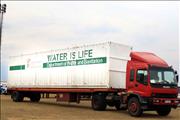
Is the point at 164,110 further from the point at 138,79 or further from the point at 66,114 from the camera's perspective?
the point at 66,114

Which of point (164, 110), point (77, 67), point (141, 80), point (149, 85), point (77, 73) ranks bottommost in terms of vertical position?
point (164, 110)

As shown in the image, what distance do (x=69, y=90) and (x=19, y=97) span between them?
26.3ft

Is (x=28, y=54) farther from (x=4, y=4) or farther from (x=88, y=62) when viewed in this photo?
(x=88, y=62)

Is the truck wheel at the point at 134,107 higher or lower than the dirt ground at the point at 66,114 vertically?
higher

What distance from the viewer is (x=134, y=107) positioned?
63.4 ft

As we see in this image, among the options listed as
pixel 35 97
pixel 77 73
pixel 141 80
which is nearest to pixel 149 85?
pixel 141 80

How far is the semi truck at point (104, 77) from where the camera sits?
18.9 meters

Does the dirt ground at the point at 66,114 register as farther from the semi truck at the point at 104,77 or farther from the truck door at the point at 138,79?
the truck door at the point at 138,79

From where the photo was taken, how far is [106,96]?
22.1 metres

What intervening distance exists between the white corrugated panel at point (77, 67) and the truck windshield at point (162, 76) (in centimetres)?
339

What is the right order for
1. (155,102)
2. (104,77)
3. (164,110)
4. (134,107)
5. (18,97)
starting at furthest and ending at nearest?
(18,97), (104,77), (164,110), (134,107), (155,102)

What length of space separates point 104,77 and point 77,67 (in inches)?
114

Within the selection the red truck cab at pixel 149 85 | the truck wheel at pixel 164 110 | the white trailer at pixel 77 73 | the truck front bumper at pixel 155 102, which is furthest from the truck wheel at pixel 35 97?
the truck front bumper at pixel 155 102

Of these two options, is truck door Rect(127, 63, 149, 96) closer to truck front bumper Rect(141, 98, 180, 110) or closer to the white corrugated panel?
truck front bumper Rect(141, 98, 180, 110)
